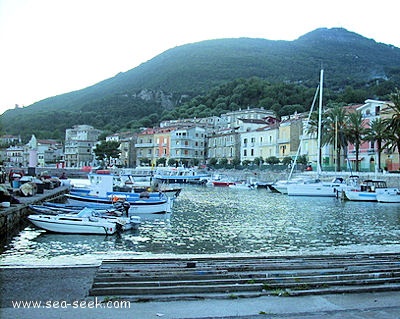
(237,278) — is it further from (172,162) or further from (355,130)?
(172,162)

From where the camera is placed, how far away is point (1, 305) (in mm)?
7395

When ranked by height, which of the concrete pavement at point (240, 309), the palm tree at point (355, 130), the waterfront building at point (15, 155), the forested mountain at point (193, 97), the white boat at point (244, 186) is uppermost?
the forested mountain at point (193, 97)

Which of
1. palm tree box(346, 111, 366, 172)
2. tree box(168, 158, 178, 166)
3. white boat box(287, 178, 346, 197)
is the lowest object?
white boat box(287, 178, 346, 197)

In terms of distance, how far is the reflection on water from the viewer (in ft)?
54.6

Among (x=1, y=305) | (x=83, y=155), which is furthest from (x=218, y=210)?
(x=83, y=155)

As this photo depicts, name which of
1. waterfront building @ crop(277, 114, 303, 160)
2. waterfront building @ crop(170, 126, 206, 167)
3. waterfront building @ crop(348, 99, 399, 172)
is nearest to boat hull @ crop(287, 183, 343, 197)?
waterfront building @ crop(348, 99, 399, 172)

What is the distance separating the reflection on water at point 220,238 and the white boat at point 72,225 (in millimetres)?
358

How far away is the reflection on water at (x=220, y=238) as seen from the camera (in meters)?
16.7

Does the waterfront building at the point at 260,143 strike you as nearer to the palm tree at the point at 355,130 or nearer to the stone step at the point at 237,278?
the palm tree at the point at 355,130

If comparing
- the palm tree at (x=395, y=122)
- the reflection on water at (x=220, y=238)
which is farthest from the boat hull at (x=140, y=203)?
the palm tree at (x=395, y=122)

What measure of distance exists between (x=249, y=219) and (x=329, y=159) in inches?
1998

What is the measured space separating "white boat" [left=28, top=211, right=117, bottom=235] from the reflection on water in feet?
1.17

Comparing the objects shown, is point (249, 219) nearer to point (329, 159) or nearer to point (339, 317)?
point (339, 317)

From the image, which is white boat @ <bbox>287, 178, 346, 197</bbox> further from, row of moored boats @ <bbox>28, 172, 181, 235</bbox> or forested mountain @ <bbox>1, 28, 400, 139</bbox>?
forested mountain @ <bbox>1, 28, 400, 139</bbox>
